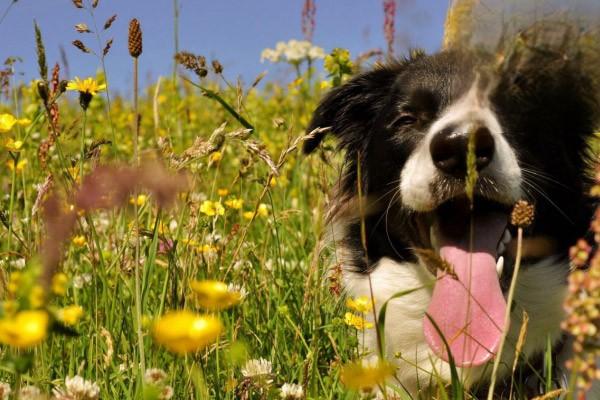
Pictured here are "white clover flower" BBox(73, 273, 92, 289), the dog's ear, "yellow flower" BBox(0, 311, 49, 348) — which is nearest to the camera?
"yellow flower" BBox(0, 311, 49, 348)

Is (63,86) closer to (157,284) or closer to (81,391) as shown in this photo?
(81,391)

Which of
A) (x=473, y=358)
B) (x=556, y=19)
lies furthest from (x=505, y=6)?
(x=473, y=358)

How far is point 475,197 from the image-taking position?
7.42 feet

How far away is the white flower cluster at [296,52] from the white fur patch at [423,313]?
2.02m

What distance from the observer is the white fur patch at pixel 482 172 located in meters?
2.18

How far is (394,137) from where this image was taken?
264 cm

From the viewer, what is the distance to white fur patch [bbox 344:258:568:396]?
7.66 feet

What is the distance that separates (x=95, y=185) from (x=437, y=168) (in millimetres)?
1585

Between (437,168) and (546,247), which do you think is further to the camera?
(546,247)

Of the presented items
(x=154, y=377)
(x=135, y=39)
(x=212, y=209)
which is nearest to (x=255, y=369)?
(x=154, y=377)

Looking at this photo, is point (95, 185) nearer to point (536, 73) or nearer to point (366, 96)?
point (536, 73)

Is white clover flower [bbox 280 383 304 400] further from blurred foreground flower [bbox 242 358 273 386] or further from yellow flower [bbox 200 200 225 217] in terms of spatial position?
yellow flower [bbox 200 200 225 217]

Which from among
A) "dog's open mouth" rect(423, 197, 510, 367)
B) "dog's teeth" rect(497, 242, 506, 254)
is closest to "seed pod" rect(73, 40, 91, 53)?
"dog's open mouth" rect(423, 197, 510, 367)

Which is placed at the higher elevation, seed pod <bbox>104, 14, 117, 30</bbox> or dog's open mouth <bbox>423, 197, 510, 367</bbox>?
seed pod <bbox>104, 14, 117, 30</bbox>
